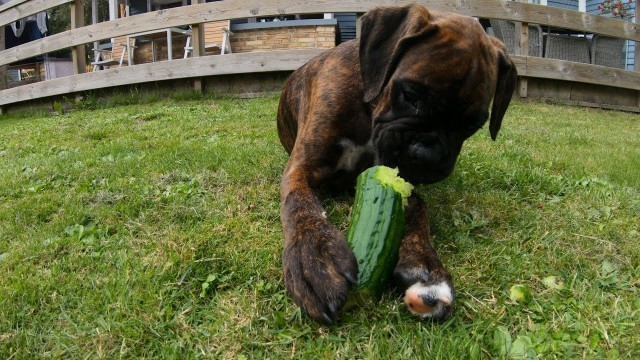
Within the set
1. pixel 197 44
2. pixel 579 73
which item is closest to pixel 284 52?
pixel 197 44

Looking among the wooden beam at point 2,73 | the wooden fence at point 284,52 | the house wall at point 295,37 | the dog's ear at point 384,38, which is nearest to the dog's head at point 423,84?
the dog's ear at point 384,38

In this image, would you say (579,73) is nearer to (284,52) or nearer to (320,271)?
(284,52)

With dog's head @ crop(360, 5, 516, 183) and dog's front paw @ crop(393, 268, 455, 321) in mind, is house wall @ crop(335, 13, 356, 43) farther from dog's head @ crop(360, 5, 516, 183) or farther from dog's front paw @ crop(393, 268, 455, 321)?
dog's front paw @ crop(393, 268, 455, 321)

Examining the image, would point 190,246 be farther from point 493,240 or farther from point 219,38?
point 219,38

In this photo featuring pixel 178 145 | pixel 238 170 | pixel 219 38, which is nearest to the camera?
pixel 238 170

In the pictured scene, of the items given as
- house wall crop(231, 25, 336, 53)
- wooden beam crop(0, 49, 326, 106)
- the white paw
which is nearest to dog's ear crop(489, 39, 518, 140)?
the white paw

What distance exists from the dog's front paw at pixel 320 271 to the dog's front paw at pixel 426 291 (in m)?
0.24

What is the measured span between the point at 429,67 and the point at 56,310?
2.04 m

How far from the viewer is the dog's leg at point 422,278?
1.92m

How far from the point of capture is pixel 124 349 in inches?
71.4

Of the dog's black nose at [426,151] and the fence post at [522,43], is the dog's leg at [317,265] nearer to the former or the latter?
the dog's black nose at [426,151]

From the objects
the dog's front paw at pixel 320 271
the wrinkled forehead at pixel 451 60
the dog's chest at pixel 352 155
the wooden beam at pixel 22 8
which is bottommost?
the dog's front paw at pixel 320 271

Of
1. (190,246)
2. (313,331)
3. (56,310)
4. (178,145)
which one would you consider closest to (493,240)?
(313,331)

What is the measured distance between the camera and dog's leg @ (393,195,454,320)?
6.31ft
